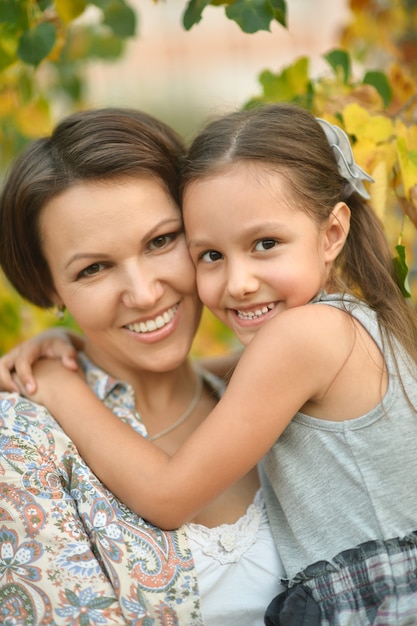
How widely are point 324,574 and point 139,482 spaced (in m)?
0.47

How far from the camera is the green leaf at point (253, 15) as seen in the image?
2014 millimetres

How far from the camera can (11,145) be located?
11.6 ft

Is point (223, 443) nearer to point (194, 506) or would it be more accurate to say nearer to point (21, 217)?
point (194, 506)

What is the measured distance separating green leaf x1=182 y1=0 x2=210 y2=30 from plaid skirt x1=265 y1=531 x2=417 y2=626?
4.50 ft

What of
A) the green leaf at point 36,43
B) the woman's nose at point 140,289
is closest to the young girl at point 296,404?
the woman's nose at point 140,289

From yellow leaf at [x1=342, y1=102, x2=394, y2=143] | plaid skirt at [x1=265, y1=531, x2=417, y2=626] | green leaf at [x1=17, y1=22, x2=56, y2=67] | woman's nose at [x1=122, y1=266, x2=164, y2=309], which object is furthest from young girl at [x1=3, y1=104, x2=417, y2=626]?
green leaf at [x1=17, y1=22, x2=56, y2=67]

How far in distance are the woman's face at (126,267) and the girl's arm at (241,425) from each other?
0.32 metres

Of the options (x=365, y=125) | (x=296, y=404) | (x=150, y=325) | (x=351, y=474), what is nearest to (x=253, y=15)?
(x=365, y=125)

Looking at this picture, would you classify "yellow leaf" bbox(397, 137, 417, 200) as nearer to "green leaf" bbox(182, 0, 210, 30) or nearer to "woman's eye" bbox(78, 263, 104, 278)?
"green leaf" bbox(182, 0, 210, 30)

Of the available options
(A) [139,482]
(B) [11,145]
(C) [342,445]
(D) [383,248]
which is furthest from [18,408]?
(B) [11,145]

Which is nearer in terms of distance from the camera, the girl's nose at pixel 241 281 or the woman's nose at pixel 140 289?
the girl's nose at pixel 241 281

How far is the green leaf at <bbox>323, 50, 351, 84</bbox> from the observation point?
2.49 metres

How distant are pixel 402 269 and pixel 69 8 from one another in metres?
1.16

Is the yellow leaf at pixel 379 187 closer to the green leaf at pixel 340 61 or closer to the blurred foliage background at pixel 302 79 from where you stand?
the blurred foliage background at pixel 302 79
